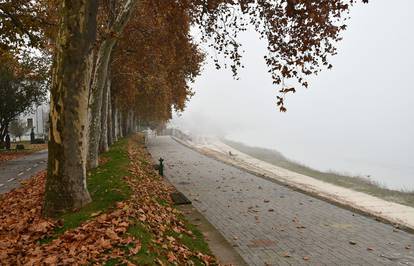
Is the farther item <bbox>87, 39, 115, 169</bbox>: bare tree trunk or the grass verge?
<bbox>87, 39, 115, 169</bbox>: bare tree trunk

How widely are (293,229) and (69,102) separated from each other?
20.8 ft

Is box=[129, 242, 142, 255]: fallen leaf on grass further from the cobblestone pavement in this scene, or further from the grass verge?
the cobblestone pavement

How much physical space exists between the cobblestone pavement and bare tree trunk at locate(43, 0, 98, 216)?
4002 millimetres

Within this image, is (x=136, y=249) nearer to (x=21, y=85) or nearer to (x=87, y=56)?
(x=87, y=56)

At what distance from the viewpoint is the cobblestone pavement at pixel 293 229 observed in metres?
8.92

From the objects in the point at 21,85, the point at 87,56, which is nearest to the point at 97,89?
the point at 87,56

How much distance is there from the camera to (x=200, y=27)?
59.3 feet

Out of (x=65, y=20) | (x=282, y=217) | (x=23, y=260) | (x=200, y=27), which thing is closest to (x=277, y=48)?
(x=200, y=27)

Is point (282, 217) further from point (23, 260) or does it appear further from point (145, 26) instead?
point (145, 26)

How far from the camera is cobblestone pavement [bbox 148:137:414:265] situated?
892 centimetres

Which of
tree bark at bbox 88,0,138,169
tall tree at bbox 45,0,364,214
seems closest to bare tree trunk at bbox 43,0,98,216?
tall tree at bbox 45,0,364,214

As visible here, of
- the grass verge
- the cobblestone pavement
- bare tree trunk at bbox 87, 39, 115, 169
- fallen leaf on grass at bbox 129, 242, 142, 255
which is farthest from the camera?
bare tree trunk at bbox 87, 39, 115, 169

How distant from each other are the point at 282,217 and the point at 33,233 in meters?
7.02

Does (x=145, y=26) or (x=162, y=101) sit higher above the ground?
(x=145, y=26)
